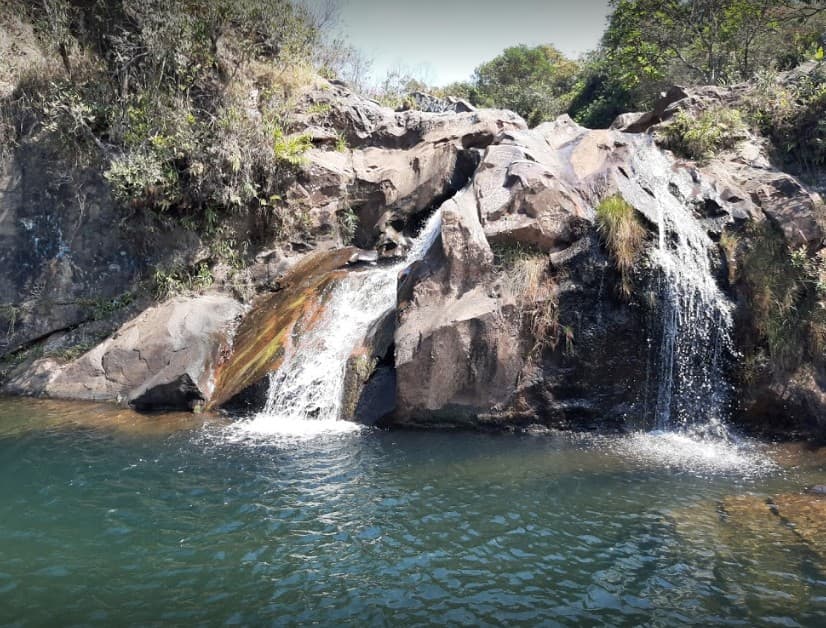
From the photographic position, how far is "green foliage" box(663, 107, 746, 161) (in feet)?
41.5

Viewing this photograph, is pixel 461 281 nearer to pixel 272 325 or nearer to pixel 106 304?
pixel 272 325

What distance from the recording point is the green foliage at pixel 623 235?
1000 cm

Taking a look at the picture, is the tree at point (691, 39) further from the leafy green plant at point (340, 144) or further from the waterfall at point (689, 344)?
the leafy green plant at point (340, 144)

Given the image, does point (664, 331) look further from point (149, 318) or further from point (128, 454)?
point (149, 318)

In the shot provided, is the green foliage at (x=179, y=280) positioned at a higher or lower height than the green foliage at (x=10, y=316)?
higher

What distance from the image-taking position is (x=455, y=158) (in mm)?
14805

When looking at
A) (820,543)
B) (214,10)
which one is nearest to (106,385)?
(214,10)

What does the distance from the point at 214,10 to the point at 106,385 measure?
949 centimetres

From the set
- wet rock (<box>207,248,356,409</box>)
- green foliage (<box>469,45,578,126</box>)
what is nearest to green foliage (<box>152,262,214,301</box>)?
wet rock (<box>207,248,356,409</box>)

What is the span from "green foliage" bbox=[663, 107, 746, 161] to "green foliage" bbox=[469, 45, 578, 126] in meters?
19.3

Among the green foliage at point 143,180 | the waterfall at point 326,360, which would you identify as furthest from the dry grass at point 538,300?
the green foliage at point 143,180

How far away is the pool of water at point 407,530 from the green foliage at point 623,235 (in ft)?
9.11

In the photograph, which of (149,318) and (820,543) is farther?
(149,318)

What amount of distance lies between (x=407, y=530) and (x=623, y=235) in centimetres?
636
